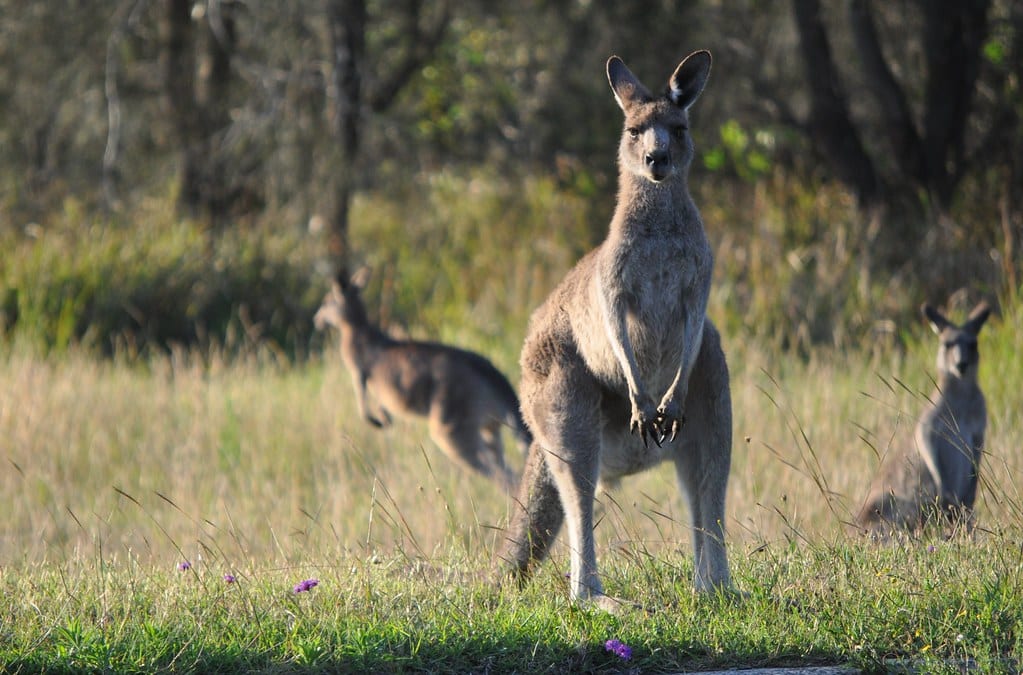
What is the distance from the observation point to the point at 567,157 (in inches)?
537

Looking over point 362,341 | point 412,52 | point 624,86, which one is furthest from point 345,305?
point 624,86

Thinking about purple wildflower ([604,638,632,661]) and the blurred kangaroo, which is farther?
the blurred kangaroo

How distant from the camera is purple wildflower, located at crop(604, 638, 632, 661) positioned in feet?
12.1

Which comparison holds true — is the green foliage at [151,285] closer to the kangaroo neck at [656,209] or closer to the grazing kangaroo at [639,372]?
A: the grazing kangaroo at [639,372]

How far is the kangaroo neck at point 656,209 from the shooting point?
438 cm

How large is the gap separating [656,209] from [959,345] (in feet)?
9.31

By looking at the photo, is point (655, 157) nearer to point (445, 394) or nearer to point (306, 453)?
point (445, 394)

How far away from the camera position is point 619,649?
370 cm

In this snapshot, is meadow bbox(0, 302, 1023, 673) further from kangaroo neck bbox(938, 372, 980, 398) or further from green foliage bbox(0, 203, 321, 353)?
green foliage bbox(0, 203, 321, 353)

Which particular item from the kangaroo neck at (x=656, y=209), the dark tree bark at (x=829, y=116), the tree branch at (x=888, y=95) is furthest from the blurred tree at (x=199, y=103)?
the kangaroo neck at (x=656, y=209)

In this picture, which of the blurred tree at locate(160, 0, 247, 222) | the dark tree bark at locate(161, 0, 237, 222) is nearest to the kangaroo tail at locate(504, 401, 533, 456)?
the blurred tree at locate(160, 0, 247, 222)

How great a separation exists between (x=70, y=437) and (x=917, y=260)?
22.3 feet

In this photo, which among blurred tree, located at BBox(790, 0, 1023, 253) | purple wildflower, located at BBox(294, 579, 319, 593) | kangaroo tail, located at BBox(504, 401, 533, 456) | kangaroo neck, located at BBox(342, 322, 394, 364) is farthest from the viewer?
blurred tree, located at BBox(790, 0, 1023, 253)

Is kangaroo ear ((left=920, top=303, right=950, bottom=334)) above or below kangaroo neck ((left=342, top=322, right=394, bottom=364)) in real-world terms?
above
